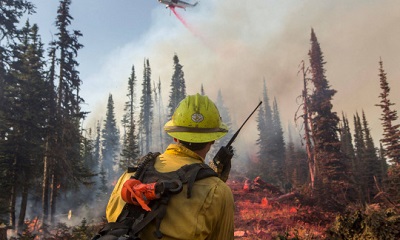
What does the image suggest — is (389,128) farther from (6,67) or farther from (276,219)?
(6,67)

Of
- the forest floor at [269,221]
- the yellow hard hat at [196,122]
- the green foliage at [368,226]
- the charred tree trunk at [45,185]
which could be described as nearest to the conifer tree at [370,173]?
the forest floor at [269,221]

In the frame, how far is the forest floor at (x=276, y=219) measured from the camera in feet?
47.1

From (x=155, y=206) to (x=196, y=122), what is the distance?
79cm

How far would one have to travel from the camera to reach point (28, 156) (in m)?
18.2

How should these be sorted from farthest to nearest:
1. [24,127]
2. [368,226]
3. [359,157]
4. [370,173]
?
1. [359,157]
2. [370,173]
3. [24,127]
4. [368,226]

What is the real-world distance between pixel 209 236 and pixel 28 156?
63.8 feet

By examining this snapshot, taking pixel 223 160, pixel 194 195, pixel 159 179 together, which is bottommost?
pixel 194 195

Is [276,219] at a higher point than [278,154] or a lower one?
lower

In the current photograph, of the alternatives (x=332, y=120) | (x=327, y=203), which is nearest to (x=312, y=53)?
(x=332, y=120)

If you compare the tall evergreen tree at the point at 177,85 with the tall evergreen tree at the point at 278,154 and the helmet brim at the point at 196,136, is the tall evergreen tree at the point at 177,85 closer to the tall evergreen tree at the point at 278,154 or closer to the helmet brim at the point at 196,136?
the tall evergreen tree at the point at 278,154

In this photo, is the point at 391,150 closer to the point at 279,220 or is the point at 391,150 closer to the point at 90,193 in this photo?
the point at 279,220

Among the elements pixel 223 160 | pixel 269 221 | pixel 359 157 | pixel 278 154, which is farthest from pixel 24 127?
pixel 278 154

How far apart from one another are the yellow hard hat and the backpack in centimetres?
36

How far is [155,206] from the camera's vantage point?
2.02 m
